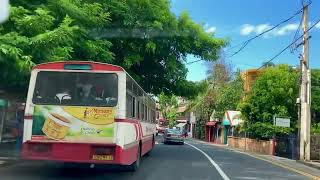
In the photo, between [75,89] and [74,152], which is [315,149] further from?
[74,152]

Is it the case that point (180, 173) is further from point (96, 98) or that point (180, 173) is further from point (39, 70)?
point (39, 70)

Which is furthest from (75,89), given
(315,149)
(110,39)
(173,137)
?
(173,137)

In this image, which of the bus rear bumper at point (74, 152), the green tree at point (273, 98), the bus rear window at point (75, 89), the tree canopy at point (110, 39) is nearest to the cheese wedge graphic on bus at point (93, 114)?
the bus rear window at point (75, 89)

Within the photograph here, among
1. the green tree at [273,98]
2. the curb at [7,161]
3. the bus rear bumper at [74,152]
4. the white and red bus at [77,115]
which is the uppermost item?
the green tree at [273,98]

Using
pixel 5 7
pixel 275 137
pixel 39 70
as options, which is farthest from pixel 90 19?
pixel 275 137

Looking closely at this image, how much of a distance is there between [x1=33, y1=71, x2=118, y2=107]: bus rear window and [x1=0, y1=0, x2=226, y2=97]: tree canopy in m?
0.85

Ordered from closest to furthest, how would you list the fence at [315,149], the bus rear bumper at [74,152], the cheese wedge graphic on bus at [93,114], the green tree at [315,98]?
the bus rear bumper at [74,152]
the cheese wedge graphic on bus at [93,114]
the fence at [315,149]
the green tree at [315,98]

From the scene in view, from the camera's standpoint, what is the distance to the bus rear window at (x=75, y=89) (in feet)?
44.9

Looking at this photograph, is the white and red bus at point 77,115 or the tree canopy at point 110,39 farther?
the tree canopy at point 110,39

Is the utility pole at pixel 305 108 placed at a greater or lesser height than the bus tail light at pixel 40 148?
greater

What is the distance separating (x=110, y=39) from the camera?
74.8 feet

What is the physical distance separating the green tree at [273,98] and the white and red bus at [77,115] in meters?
29.3

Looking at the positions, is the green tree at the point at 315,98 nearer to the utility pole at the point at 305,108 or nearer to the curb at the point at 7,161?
the utility pole at the point at 305,108

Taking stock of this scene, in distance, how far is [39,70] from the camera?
1382 centimetres
